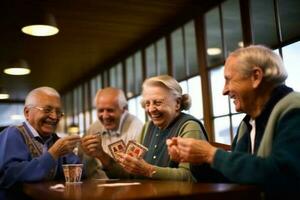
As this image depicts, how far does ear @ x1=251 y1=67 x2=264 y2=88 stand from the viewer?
1.53 m

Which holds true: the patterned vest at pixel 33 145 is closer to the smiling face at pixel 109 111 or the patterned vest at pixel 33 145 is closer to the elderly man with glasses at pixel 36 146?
the elderly man with glasses at pixel 36 146

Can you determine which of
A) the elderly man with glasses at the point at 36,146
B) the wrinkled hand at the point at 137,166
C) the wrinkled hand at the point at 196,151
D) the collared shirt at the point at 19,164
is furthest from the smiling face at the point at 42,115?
the wrinkled hand at the point at 196,151

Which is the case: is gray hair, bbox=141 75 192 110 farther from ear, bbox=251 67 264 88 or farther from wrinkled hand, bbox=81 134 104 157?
ear, bbox=251 67 264 88

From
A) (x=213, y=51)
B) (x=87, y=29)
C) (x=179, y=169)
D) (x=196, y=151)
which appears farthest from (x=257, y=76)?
(x=87, y=29)

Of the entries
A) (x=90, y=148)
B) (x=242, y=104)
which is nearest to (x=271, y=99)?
(x=242, y=104)

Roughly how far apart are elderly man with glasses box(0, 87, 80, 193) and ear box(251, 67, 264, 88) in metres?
1.03

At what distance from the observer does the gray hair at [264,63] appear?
1.53 meters

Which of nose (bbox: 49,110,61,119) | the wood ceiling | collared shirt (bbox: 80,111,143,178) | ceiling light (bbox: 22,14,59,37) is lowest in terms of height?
collared shirt (bbox: 80,111,143,178)

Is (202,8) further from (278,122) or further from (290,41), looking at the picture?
(278,122)

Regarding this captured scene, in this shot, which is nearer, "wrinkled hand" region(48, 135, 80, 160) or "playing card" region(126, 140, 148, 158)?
"playing card" region(126, 140, 148, 158)

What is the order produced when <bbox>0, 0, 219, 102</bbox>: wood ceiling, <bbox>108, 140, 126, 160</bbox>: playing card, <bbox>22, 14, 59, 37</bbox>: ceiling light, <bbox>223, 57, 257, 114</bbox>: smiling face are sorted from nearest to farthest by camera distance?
<bbox>223, 57, 257, 114</bbox>: smiling face
<bbox>108, 140, 126, 160</bbox>: playing card
<bbox>22, 14, 59, 37</bbox>: ceiling light
<bbox>0, 0, 219, 102</bbox>: wood ceiling

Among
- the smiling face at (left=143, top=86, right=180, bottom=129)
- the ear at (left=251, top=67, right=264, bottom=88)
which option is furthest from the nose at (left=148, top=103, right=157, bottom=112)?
the ear at (left=251, top=67, right=264, bottom=88)

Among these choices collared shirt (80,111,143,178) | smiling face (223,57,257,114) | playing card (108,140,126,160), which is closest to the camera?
smiling face (223,57,257,114)

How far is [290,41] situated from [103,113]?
1.71 meters
